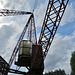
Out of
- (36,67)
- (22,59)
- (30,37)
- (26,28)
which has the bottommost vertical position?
(36,67)

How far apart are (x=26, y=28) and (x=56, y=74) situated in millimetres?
22379

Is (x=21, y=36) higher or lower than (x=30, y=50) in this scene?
higher

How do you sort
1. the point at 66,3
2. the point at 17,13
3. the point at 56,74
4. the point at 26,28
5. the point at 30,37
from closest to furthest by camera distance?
the point at 66,3, the point at 30,37, the point at 26,28, the point at 17,13, the point at 56,74

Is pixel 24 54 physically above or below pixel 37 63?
above

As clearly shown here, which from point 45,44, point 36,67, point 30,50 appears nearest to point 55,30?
point 45,44

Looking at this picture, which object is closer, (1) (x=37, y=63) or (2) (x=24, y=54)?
(1) (x=37, y=63)

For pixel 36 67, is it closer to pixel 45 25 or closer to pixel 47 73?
pixel 45 25

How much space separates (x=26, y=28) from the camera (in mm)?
33062

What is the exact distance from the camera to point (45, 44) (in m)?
16.9

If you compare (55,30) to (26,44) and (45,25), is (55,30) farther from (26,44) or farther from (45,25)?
(26,44)

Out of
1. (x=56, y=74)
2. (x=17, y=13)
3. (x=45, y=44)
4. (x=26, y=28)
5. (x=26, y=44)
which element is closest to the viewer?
(x=45, y=44)

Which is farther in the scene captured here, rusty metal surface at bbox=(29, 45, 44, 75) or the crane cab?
the crane cab

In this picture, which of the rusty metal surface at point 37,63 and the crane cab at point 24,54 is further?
the crane cab at point 24,54

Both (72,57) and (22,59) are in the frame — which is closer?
(22,59)
